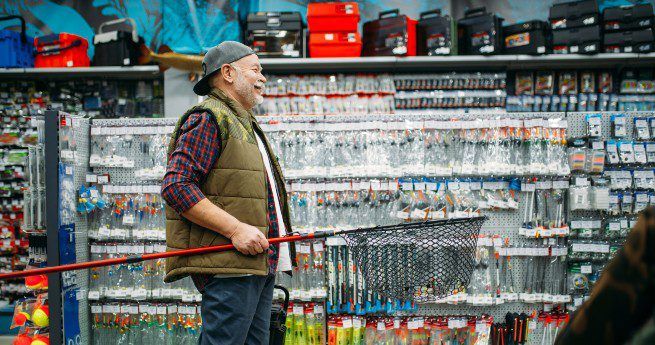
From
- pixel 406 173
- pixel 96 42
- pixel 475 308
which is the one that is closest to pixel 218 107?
pixel 406 173

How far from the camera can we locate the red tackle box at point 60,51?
5684 mm

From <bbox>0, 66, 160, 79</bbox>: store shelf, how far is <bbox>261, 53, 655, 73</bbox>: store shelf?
1311mm

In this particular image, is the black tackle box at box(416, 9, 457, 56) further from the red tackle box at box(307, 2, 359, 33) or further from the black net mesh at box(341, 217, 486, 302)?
the black net mesh at box(341, 217, 486, 302)

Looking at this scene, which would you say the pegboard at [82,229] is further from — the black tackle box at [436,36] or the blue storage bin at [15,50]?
the black tackle box at [436,36]

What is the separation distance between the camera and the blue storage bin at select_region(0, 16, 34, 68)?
18.1 feet

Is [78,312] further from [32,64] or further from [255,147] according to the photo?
[32,64]

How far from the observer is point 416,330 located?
419 cm

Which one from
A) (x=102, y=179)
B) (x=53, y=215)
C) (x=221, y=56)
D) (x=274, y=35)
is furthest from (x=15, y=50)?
(x=221, y=56)

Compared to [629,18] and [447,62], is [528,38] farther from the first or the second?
[629,18]

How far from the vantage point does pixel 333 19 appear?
5.34m

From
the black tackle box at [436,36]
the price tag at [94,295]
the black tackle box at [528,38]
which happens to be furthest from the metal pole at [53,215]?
the black tackle box at [528,38]

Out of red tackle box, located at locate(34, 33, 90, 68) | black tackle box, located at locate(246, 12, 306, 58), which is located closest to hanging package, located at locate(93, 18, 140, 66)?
red tackle box, located at locate(34, 33, 90, 68)

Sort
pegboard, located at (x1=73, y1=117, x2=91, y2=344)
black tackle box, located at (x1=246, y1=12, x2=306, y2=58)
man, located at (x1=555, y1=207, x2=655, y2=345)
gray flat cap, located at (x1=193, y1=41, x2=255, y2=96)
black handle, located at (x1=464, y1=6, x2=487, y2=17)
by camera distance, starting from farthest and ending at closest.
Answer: black handle, located at (x1=464, y1=6, x2=487, y2=17) → black tackle box, located at (x1=246, y1=12, x2=306, y2=58) → pegboard, located at (x1=73, y1=117, x2=91, y2=344) → gray flat cap, located at (x1=193, y1=41, x2=255, y2=96) → man, located at (x1=555, y1=207, x2=655, y2=345)

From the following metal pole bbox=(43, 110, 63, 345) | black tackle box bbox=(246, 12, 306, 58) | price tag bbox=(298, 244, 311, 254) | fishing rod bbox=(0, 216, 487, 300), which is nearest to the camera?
fishing rod bbox=(0, 216, 487, 300)
